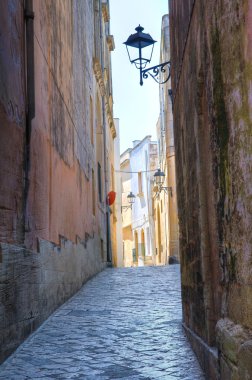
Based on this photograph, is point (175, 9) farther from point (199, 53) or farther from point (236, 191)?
point (236, 191)

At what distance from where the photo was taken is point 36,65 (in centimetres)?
741

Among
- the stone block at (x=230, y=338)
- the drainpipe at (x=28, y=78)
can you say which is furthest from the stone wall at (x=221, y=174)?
the drainpipe at (x=28, y=78)

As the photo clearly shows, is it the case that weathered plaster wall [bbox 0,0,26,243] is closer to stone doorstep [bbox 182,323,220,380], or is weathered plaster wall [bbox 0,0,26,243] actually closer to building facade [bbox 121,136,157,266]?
stone doorstep [bbox 182,323,220,380]

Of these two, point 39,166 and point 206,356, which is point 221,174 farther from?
point 39,166

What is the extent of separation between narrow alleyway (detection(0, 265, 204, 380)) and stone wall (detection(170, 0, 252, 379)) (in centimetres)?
39

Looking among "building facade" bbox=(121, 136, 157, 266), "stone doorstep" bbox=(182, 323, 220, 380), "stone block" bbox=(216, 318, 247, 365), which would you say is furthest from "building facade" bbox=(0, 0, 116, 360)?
"building facade" bbox=(121, 136, 157, 266)

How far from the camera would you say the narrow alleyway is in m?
4.84

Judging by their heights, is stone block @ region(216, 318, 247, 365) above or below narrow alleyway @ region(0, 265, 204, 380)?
above

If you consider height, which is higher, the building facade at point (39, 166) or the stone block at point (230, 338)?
the building facade at point (39, 166)

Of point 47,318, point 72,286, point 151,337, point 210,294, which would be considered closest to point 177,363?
point 210,294

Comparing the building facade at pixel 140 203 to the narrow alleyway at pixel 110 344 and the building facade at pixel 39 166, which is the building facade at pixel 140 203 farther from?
the narrow alleyway at pixel 110 344

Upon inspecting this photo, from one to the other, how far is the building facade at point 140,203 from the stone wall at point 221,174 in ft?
103

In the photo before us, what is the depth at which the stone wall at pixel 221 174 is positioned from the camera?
2.94 m

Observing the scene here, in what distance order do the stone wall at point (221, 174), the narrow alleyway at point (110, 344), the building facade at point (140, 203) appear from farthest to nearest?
1. the building facade at point (140, 203)
2. the narrow alleyway at point (110, 344)
3. the stone wall at point (221, 174)
